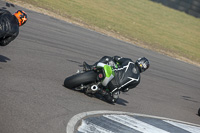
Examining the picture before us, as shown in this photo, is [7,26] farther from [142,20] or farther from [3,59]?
[142,20]

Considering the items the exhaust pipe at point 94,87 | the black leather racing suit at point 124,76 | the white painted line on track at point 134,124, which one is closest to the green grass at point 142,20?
the black leather racing suit at point 124,76

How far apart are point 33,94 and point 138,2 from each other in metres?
31.2

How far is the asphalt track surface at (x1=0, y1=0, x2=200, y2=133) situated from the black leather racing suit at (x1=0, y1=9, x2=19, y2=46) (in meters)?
Result: 0.35

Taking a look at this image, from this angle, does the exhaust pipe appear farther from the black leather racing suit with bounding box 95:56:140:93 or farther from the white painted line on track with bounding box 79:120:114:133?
the white painted line on track with bounding box 79:120:114:133

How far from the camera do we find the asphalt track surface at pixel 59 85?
534 centimetres

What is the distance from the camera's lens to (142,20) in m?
30.5

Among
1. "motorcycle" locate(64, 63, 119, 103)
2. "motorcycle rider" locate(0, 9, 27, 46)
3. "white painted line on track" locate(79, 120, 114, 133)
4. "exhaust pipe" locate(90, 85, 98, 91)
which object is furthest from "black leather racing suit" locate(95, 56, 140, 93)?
"motorcycle rider" locate(0, 9, 27, 46)

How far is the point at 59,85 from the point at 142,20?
2375cm

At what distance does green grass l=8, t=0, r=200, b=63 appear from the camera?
2314cm

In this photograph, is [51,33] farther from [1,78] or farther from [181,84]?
[1,78]

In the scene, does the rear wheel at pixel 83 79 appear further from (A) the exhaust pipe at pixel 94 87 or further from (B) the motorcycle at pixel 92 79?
(A) the exhaust pipe at pixel 94 87

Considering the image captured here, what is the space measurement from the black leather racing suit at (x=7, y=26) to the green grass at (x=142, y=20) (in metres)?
14.2

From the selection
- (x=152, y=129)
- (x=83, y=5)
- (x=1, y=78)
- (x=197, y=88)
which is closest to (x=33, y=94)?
(x=1, y=78)

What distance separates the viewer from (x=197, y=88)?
14.4m
